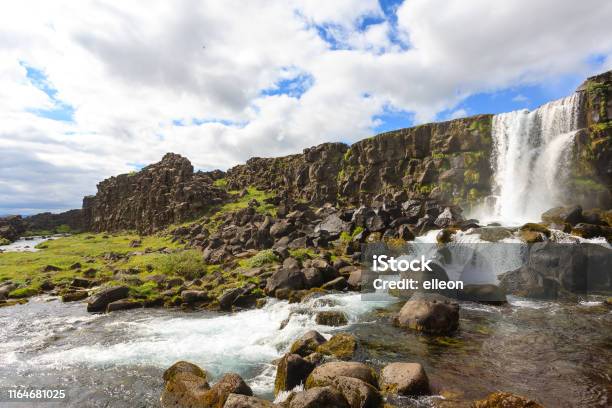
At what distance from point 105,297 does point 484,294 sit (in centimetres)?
3193

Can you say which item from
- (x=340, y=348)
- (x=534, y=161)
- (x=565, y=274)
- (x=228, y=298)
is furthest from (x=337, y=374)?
(x=534, y=161)

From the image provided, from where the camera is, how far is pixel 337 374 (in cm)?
1370

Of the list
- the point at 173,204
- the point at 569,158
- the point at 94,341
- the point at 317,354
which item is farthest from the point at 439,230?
the point at 173,204

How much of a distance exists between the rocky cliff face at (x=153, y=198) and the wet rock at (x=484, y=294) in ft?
256

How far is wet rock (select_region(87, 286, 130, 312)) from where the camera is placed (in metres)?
31.5

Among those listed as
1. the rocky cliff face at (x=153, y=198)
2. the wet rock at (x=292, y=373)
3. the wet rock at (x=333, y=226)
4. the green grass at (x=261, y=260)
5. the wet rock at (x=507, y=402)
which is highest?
the rocky cliff face at (x=153, y=198)

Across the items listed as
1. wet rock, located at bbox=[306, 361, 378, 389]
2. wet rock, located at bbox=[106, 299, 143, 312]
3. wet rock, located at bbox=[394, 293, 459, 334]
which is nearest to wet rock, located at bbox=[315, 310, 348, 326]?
wet rock, located at bbox=[394, 293, 459, 334]

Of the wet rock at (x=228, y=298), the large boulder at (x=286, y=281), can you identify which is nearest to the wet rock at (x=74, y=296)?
the wet rock at (x=228, y=298)

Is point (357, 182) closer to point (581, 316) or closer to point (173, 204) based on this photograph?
point (173, 204)

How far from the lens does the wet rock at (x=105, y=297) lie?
31469 millimetres

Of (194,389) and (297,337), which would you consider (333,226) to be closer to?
(297,337)

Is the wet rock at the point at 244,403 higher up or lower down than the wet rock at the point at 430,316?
lower down

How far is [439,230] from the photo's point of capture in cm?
4688

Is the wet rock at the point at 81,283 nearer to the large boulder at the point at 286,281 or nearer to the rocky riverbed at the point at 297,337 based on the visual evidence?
the rocky riverbed at the point at 297,337
